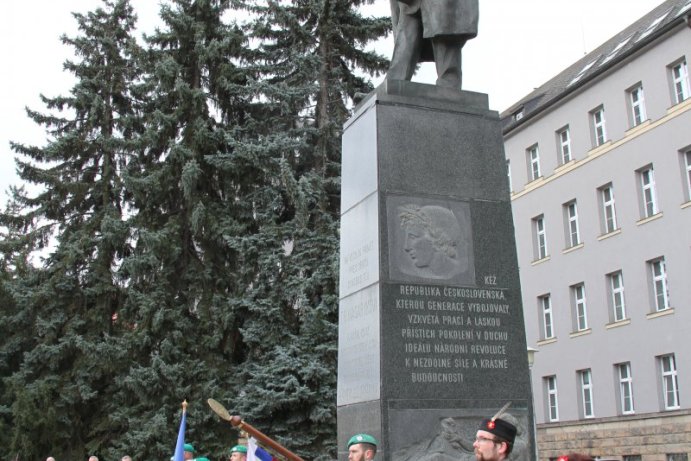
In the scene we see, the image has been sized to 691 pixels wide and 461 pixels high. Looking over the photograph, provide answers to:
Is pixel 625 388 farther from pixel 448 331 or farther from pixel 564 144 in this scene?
pixel 448 331

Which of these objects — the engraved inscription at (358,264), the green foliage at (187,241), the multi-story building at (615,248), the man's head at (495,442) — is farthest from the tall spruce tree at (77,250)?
the man's head at (495,442)

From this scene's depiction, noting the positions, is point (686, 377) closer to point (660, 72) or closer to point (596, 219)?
point (596, 219)

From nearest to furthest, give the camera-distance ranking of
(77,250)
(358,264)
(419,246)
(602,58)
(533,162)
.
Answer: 1. (419,246)
2. (358,264)
3. (77,250)
4. (602,58)
5. (533,162)

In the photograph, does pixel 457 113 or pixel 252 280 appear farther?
pixel 252 280

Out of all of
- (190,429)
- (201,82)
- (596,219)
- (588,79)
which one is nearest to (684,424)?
(596,219)

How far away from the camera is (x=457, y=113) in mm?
7797

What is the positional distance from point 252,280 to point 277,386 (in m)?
3.13

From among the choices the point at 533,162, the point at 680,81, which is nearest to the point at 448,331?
the point at 680,81

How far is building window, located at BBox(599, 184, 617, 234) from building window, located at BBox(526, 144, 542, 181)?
4.22m

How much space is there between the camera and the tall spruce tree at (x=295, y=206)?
18125 mm

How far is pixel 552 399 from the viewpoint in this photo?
30781mm

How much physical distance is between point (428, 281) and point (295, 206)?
13.1 metres

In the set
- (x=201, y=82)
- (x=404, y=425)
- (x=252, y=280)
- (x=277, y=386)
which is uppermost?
(x=201, y=82)

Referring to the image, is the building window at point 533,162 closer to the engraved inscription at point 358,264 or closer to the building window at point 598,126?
the building window at point 598,126
